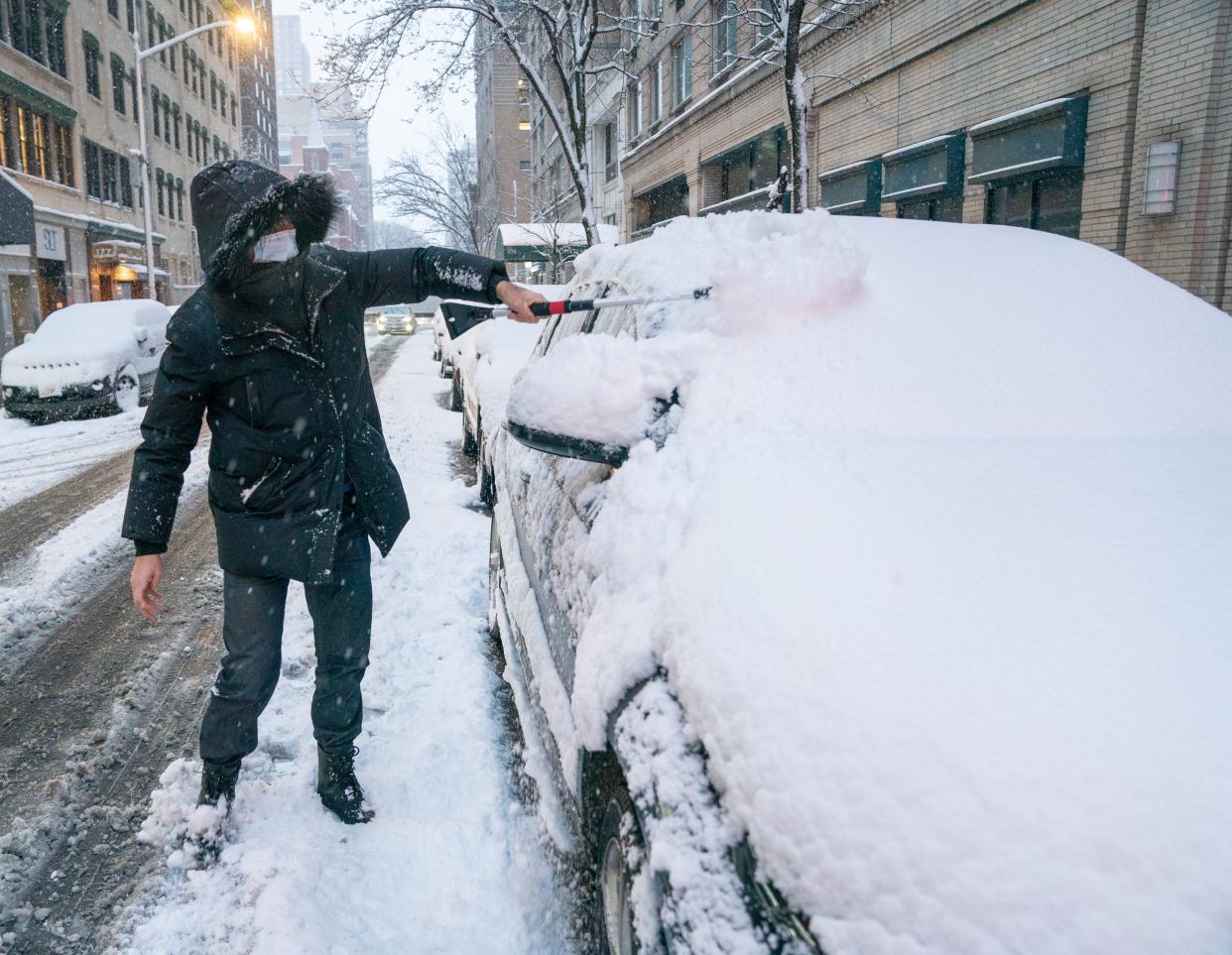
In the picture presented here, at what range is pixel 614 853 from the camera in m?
1.91

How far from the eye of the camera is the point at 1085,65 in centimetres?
987

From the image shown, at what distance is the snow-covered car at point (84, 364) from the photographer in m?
12.2

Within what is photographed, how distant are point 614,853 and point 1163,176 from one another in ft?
30.8

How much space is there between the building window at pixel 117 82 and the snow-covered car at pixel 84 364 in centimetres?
2224

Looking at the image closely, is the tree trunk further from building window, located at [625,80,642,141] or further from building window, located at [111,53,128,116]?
building window, located at [111,53,128,116]

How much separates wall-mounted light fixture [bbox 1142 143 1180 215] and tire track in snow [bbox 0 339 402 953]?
902 centimetres

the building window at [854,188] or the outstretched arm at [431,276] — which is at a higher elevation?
the building window at [854,188]

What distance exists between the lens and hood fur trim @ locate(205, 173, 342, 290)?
2519 mm

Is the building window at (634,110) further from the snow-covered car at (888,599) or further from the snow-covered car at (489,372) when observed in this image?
the snow-covered car at (888,599)

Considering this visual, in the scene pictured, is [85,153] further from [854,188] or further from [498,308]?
[498,308]

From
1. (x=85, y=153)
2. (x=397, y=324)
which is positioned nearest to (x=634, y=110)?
(x=397, y=324)

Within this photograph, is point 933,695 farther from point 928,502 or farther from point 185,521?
point 185,521

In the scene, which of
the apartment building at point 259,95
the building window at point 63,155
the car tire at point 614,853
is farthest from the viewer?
the apartment building at point 259,95

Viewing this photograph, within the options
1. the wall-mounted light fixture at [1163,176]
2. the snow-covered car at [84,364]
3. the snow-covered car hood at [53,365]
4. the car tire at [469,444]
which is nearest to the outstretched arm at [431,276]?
the car tire at [469,444]
